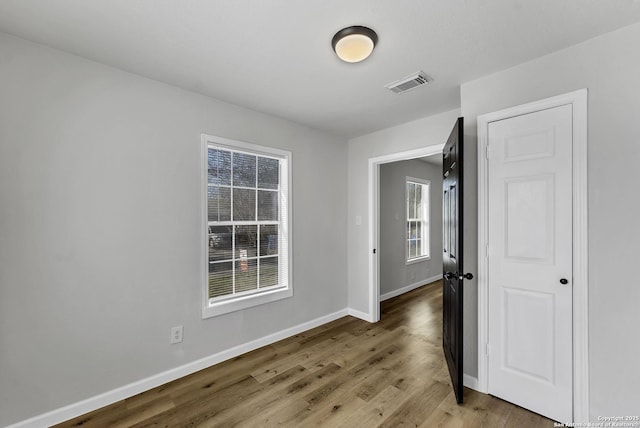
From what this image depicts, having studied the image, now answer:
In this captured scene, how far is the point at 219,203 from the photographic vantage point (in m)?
2.77

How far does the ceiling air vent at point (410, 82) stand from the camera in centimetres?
224

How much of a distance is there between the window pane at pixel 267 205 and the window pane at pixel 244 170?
0.17 m

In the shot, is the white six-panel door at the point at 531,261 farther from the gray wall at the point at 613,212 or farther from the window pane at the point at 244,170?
the window pane at the point at 244,170

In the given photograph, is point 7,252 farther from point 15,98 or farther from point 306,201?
point 306,201

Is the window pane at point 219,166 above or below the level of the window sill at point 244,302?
above

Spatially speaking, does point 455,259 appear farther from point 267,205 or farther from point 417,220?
point 417,220

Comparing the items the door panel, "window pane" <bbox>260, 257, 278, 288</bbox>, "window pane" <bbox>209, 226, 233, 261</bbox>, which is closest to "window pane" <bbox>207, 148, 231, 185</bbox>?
"window pane" <bbox>209, 226, 233, 261</bbox>

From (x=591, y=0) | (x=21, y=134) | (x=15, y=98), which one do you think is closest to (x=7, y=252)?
(x=21, y=134)

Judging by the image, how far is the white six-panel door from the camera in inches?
73.7

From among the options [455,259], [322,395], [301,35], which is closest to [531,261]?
[455,259]

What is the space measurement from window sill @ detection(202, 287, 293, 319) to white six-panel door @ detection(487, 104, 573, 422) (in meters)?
2.06

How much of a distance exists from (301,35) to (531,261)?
87.3 inches

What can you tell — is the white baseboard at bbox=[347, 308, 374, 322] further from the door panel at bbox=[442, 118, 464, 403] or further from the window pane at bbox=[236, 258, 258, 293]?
the window pane at bbox=[236, 258, 258, 293]

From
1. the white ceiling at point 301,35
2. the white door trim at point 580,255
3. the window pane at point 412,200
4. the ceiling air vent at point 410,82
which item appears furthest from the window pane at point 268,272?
the window pane at point 412,200
